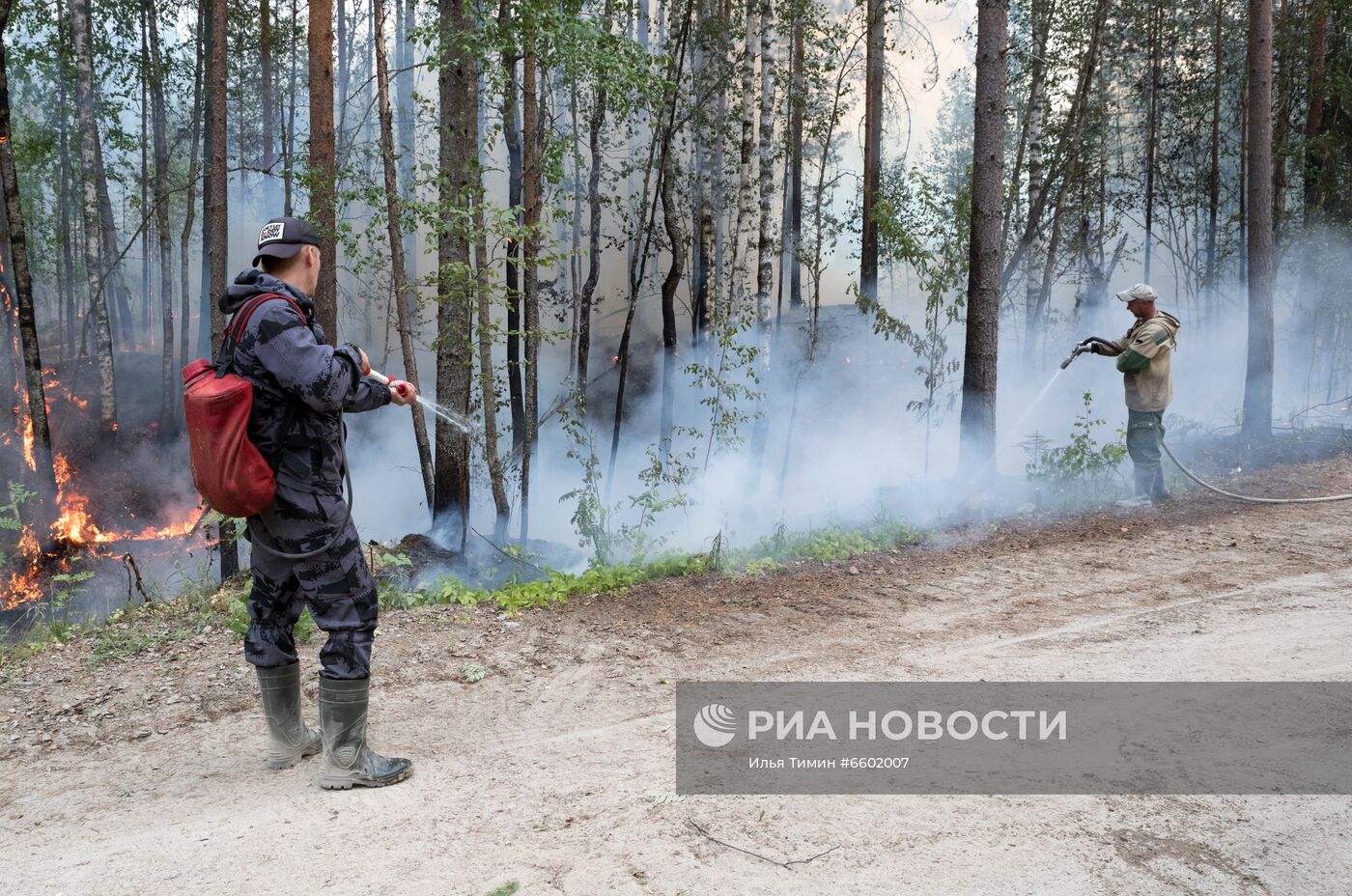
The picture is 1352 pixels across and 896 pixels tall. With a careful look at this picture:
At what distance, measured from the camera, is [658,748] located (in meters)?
3.82

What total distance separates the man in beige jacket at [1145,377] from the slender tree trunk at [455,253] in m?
6.29

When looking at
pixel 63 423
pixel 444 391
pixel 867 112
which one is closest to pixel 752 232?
pixel 867 112

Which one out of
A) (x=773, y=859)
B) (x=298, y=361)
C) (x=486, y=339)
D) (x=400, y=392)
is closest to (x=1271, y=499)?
(x=773, y=859)

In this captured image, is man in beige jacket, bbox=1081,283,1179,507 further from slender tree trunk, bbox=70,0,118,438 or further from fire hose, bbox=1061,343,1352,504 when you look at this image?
slender tree trunk, bbox=70,0,118,438

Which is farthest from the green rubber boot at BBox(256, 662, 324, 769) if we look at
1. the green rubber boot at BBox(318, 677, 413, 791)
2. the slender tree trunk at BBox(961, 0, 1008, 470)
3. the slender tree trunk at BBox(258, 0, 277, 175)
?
the slender tree trunk at BBox(258, 0, 277, 175)

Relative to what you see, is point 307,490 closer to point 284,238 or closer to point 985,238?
point 284,238

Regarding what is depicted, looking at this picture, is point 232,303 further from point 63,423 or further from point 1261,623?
point 63,423

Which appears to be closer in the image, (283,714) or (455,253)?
(283,714)

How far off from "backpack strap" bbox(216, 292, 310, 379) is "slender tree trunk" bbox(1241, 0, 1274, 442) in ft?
40.6

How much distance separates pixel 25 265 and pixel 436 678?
978cm

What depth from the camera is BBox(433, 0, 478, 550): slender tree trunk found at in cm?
853

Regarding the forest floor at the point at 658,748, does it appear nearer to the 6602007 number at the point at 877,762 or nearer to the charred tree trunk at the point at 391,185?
the 6602007 number at the point at 877,762

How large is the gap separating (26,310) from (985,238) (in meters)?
11.9

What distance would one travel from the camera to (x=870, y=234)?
62.3 feet
